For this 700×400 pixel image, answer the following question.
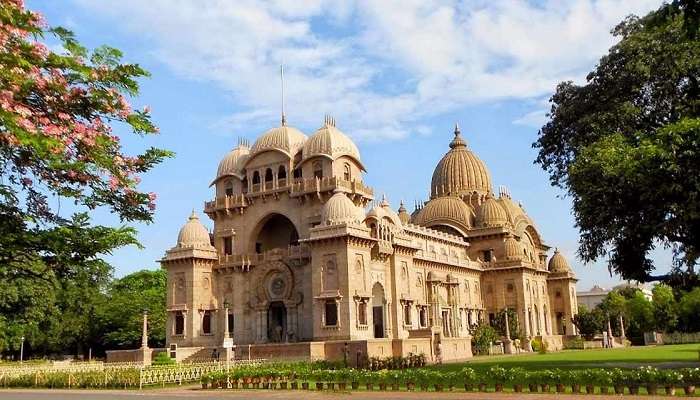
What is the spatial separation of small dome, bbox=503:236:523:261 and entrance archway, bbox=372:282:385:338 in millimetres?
22790

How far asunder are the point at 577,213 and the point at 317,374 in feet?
41.6

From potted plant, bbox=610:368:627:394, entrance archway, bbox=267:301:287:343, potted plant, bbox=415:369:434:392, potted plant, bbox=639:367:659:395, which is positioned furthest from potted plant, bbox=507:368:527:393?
entrance archway, bbox=267:301:287:343

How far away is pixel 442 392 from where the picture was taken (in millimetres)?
24344

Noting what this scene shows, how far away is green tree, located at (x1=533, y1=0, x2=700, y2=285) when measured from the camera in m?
23.5

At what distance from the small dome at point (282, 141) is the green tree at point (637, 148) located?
25.6m

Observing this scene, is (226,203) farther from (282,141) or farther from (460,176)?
(460,176)

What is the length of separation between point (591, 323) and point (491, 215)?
50.9 ft

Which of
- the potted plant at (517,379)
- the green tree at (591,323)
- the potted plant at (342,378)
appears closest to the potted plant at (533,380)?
the potted plant at (517,379)

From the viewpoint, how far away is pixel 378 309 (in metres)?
52.7

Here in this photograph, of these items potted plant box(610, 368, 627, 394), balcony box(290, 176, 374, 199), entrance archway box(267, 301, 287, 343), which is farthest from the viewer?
entrance archway box(267, 301, 287, 343)

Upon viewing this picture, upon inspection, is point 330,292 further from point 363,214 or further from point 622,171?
point 622,171

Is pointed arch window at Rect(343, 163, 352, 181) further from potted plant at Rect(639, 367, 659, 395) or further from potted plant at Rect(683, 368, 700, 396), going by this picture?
potted plant at Rect(683, 368, 700, 396)

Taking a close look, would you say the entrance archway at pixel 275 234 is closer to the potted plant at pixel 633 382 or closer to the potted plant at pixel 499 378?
the potted plant at pixel 499 378

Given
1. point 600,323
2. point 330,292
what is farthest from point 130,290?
point 600,323
